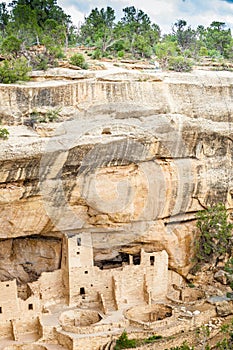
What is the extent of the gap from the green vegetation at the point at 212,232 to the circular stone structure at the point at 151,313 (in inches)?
116

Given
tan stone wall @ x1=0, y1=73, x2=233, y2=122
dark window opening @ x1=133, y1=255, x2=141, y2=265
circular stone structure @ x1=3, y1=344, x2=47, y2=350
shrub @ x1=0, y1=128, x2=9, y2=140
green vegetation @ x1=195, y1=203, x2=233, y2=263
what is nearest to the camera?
shrub @ x1=0, y1=128, x2=9, y2=140

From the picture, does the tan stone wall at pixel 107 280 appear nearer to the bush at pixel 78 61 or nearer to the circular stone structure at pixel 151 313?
the circular stone structure at pixel 151 313

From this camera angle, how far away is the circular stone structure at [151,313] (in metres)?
20.1

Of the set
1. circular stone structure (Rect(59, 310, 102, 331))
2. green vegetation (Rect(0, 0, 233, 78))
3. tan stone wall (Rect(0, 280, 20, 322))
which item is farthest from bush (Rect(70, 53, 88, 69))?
circular stone structure (Rect(59, 310, 102, 331))

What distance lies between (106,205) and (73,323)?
176 inches

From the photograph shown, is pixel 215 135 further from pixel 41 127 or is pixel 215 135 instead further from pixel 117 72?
pixel 41 127

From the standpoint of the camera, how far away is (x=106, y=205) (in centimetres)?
2036

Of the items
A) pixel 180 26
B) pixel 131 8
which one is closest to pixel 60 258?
pixel 131 8

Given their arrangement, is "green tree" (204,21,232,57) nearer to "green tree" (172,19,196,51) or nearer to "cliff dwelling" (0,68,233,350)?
"green tree" (172,19,196,51)

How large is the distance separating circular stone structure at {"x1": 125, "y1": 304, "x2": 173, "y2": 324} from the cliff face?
2255 millimetres

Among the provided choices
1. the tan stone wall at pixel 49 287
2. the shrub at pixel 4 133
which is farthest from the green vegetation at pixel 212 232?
the shrub at pixel 4 133

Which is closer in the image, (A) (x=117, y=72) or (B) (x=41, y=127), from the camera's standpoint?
(B) (x=41, y=127)

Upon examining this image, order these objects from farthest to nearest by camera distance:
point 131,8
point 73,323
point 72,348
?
point 131,8 < point 73,323 < point 72,348

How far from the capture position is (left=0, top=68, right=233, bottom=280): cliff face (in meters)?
18.2
